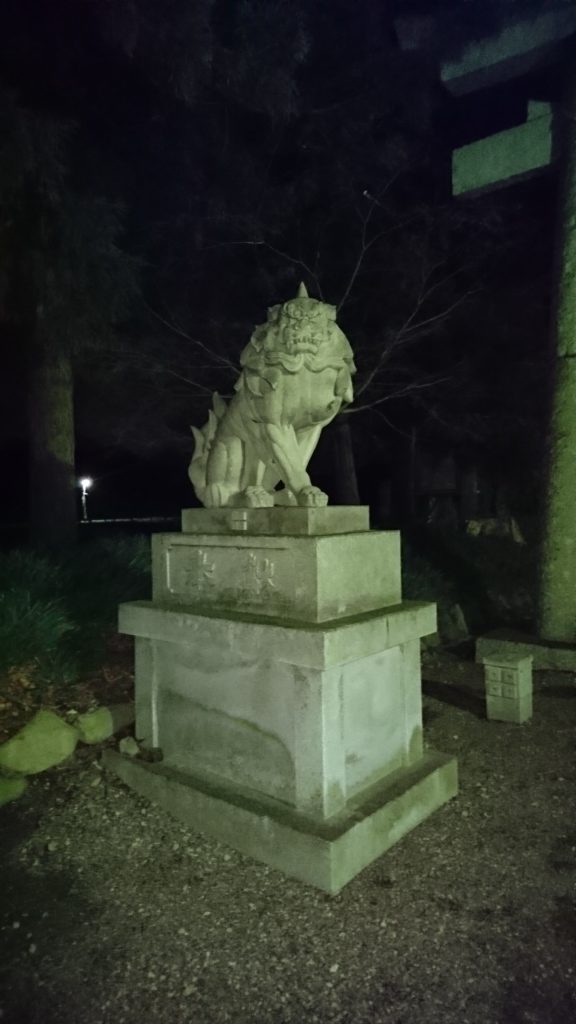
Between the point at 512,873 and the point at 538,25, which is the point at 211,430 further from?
the point at 538,25

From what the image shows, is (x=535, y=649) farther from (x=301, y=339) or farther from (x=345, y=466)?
(x=345, y=466)

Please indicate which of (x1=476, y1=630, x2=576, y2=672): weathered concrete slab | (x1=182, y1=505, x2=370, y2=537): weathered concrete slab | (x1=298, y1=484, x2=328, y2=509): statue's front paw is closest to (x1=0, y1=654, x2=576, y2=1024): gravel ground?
(x1=182, y1=505, x2=370, y2=537): weathered concrete slab

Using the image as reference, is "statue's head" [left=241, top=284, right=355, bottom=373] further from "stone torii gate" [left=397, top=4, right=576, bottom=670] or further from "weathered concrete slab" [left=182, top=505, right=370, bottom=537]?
"stone torii gate" [left=397, top=4, right=576, bottom=670]

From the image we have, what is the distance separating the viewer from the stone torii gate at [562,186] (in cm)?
595

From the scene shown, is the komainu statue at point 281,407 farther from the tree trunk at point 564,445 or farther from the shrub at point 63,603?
the tree trunk at point 564,445

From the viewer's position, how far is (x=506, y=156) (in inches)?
247

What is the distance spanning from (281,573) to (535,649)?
13.5 ft

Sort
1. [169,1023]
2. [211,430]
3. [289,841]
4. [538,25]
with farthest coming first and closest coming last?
[538,25]
[211,430]
[289,841]
[169,1023]

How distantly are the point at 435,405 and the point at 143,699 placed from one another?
8710 mm

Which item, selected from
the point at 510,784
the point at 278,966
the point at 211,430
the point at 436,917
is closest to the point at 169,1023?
the point at 278,966

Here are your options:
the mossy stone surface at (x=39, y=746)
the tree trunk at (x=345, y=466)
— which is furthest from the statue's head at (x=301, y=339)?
the tree trunk at (x=345, y=466)

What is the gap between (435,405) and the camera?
1098 centimetres

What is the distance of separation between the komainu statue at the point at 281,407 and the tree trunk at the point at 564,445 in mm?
3570

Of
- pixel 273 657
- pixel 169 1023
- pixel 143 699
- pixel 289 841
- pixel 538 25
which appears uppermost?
pixel 538 25
